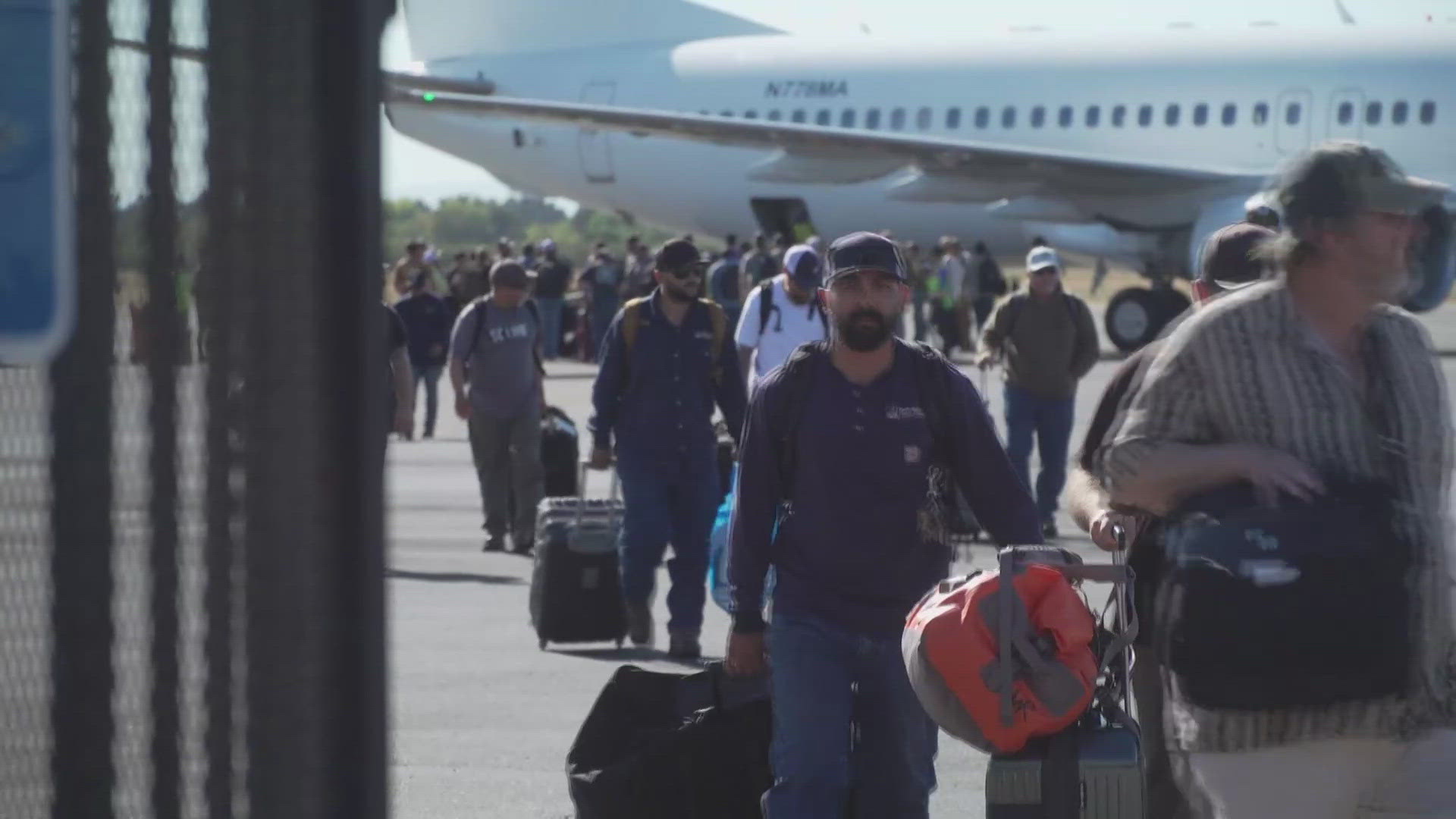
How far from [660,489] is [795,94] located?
81.9 feet

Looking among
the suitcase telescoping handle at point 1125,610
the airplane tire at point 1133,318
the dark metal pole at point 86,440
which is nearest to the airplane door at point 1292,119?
the airplane tire at point 1133,318

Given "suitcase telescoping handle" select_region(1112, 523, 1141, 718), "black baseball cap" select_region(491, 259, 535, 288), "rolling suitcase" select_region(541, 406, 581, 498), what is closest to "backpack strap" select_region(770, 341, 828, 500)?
"suitcase telescoping handle" select_region(1112, 523, 1141, 718)

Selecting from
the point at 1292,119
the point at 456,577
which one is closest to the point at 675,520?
the point at 456,577

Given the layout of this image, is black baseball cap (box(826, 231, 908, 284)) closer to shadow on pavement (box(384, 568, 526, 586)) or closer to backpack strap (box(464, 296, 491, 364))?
shadow on pavement (box(384, 568, 526, 586))

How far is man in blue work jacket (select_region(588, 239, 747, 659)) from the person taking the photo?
909 centimetres

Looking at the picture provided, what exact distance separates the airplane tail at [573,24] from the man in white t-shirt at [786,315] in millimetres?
27659

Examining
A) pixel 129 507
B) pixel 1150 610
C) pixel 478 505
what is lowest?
pixel 478 505

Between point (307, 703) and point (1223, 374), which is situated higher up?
point (1223, 374)

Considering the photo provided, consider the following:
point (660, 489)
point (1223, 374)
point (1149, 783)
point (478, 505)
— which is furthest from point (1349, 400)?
point (478, 505)

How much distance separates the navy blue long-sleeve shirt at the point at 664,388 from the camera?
358 inches

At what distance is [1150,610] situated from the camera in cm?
442

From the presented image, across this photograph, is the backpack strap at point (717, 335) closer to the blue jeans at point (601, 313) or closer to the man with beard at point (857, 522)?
the man with beard at point (857, 522)

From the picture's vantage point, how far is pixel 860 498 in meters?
5.18

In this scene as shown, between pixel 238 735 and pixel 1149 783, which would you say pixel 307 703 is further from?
pixel 1149 783
